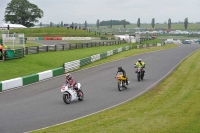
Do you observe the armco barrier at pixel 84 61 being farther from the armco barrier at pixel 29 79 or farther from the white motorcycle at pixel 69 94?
the white motorcycle at pixel 69 94

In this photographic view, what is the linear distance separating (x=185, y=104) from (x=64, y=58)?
26.5 meters

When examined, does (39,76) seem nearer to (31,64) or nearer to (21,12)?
(31,64)

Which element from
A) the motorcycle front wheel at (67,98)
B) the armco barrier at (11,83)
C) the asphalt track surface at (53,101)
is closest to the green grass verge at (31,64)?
the armco barrier at (11,83)

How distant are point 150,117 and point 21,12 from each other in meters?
117

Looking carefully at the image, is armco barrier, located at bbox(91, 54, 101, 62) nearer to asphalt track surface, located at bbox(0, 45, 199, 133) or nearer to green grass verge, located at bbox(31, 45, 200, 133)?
asphalt track surface, located at bbox(0, 45, 199, 133)

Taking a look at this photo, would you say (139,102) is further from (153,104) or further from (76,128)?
(76,128)

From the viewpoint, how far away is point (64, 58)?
137 feet

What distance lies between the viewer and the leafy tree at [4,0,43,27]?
412 ft

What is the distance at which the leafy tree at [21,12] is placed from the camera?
12544 centimetres

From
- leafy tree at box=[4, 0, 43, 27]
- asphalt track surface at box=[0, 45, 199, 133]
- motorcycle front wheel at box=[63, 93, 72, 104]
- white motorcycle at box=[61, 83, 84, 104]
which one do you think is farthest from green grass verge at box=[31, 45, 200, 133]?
leafy tree at box=[4, 0, 43, 27]

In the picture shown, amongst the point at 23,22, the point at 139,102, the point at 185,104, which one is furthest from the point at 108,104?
the point at 23,22

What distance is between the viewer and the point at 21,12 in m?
126

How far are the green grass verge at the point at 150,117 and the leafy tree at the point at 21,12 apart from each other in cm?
11052

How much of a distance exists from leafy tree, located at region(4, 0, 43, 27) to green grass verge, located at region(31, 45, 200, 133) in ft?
363
